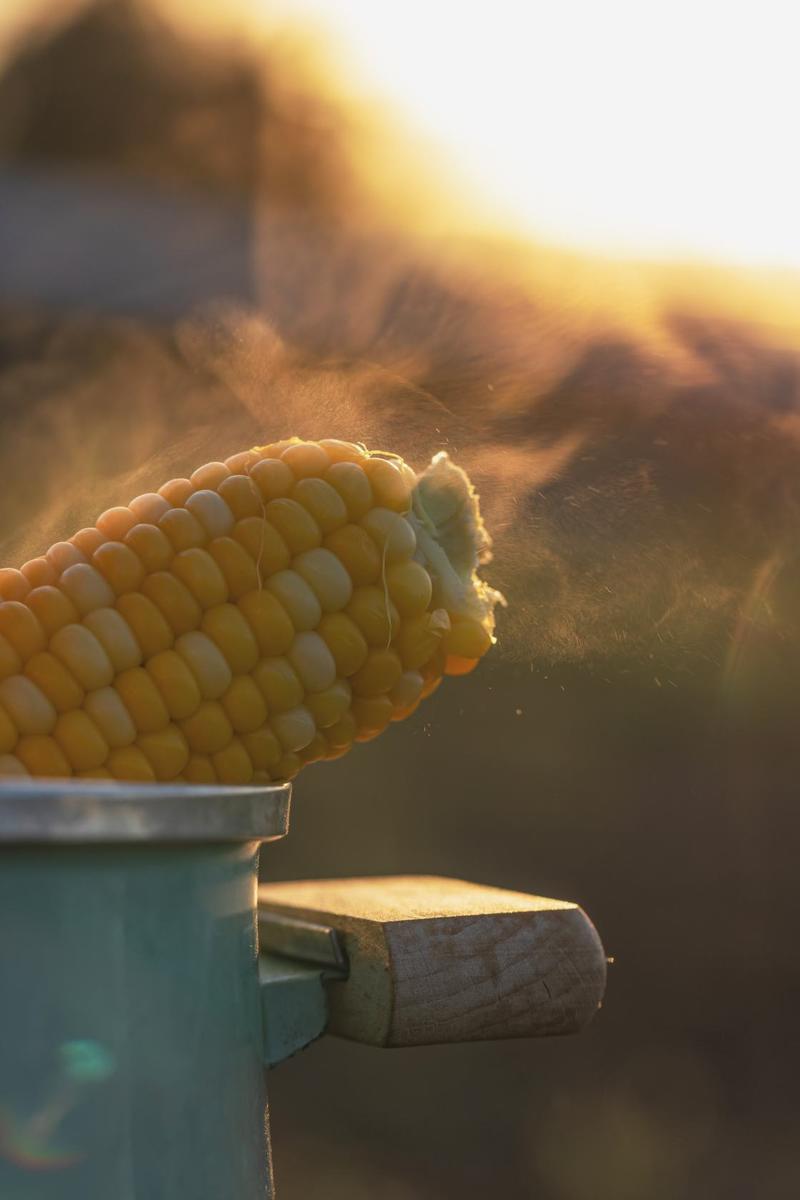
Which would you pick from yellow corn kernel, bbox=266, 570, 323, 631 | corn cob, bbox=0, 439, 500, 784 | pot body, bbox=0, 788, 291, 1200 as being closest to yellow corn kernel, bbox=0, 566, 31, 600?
corn cob, bbox=0, 439, 500, 784

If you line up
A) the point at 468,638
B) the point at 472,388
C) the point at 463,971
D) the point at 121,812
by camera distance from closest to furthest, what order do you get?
the point at 121,812 < the point at 463,971 < the point at 468,638 < the point at 472,388

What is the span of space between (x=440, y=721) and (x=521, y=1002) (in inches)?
54.6

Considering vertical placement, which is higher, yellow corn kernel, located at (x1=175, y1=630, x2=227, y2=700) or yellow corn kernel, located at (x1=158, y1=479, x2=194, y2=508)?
yellow corn kernel, located at (x1=158, y1=479, x2=194, y2=508)

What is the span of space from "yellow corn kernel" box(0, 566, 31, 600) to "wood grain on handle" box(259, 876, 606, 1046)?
7.2 inches

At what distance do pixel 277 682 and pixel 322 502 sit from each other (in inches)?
3.3

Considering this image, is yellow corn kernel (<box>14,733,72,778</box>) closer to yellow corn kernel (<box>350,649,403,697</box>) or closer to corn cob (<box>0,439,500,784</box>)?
corn cob (<box>0,439,500,784</box>)

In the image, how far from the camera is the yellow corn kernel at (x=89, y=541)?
56cm

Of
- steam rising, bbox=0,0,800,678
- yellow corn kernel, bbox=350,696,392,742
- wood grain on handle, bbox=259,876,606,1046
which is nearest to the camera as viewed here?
wood grain on handle, bbox=259,876,606,1046

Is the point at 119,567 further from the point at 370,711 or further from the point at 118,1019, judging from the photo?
the point at 118,1019

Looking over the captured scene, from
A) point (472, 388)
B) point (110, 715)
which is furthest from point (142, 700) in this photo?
point (472, 388)

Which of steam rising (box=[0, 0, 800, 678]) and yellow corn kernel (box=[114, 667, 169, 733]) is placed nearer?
yellow corn kernel (box=[114, 667, 169, 733])

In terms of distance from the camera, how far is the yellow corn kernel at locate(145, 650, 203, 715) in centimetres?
54

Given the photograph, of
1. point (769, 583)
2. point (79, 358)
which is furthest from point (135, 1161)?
point (79, 358)

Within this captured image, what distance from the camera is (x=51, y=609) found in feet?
1.75
